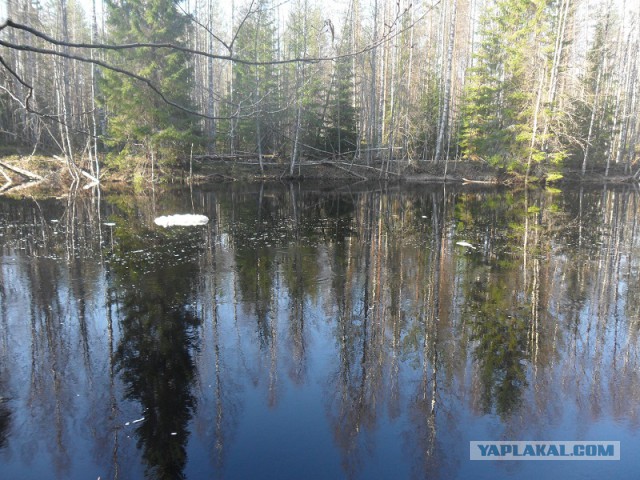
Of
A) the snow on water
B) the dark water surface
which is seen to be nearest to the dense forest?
the snow on water

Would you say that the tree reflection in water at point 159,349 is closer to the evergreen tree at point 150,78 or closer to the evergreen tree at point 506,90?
the evergreen tree at point 150,78

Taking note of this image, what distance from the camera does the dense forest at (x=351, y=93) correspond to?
2544 cm

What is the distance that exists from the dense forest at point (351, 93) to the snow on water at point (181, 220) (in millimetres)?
8392

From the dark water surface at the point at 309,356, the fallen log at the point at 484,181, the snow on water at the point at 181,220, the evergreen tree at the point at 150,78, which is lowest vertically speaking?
the dark water surface at the point at 309,356

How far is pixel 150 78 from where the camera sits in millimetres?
25812

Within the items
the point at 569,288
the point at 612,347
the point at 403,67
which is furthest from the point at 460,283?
the point at 403,67

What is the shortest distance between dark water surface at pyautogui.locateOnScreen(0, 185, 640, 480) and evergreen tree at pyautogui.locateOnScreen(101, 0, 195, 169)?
579 inches

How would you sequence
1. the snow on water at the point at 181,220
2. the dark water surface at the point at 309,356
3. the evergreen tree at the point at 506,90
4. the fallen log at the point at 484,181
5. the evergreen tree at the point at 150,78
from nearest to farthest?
the dark water surface at the point at 309,356 < the snow on water at the point at 181,220 < the evergreen tree at the point at 150,78 < the evergreen tree at the point at 506,90 < the fallen log at the point at 484,181

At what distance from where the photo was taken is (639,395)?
5059 millimetres

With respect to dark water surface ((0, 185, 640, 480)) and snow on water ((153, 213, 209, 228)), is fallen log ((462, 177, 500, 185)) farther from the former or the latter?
snow on water ((153, 213, 209, 228))

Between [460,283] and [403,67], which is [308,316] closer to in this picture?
[460,283]

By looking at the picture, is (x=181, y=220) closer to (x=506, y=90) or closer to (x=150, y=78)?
(x=150, y=78)

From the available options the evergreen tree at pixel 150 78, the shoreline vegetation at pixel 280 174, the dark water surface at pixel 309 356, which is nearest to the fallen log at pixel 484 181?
the shoreline vegetation at pixel 280 174

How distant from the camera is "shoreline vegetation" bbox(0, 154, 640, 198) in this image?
26.5m
